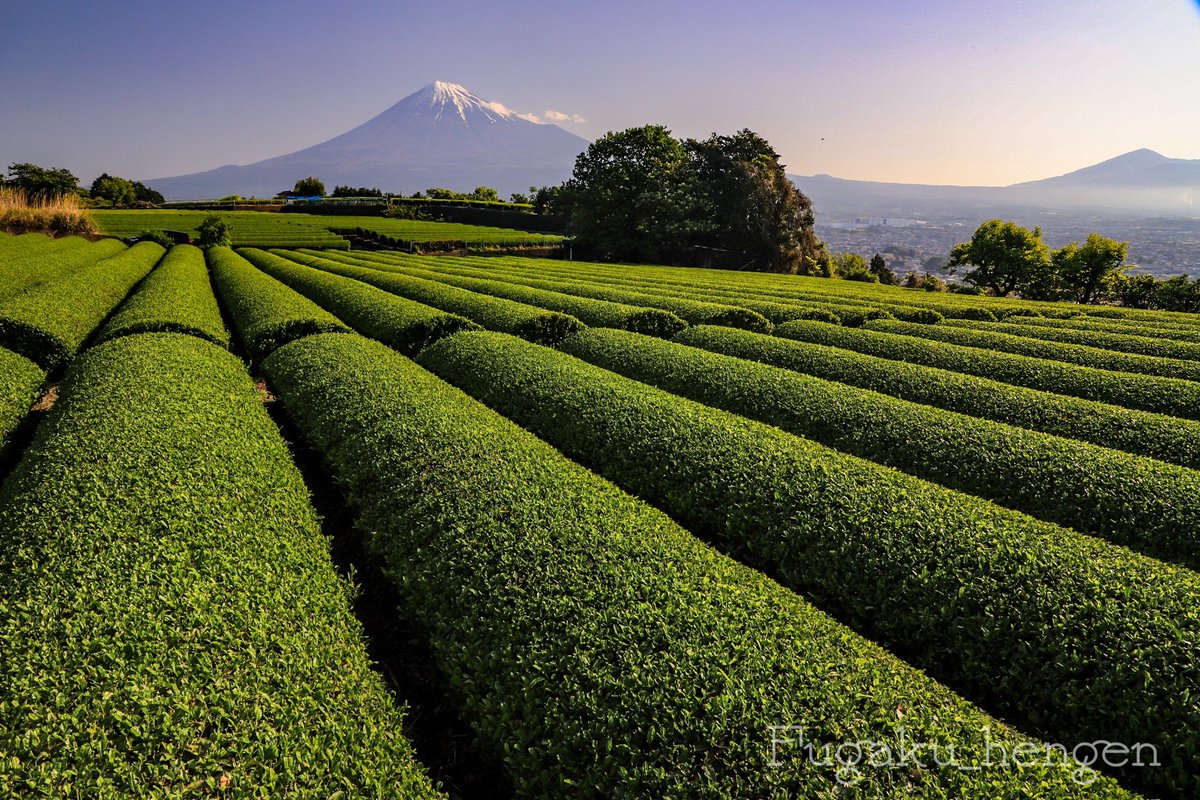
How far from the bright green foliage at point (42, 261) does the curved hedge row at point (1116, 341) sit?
106 ft

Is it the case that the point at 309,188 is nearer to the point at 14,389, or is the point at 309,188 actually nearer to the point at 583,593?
the point at 14,389

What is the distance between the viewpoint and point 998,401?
10.2 m

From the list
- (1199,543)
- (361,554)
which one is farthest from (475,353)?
(1199,543)

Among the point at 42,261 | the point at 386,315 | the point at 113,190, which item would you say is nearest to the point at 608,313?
the point at 386,315

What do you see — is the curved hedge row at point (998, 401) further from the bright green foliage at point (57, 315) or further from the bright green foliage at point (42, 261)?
the bright green foliage at point (42, 261)

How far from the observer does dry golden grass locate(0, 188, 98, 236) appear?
118 ft

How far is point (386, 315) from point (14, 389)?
26.7 ft

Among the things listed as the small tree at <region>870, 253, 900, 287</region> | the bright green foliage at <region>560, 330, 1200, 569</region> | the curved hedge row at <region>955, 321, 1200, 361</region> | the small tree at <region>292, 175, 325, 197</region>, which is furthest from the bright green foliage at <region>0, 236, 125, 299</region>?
the small tree at <region>870, 253, 900, 287</region>

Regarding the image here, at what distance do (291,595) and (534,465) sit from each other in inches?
114

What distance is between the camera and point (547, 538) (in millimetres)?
5074

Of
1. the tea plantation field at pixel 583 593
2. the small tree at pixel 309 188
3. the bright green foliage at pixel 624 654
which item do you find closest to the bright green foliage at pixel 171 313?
the tea plantation field at pixel 583 593

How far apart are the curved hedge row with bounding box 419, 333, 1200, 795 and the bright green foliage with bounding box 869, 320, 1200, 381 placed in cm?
1161

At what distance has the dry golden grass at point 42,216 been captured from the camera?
36.1 meters

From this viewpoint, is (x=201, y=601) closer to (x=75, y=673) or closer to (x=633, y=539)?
(x=75, y=673)
